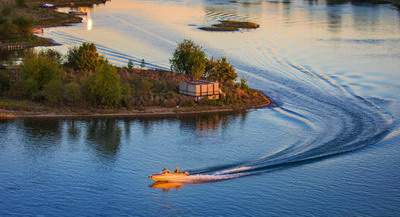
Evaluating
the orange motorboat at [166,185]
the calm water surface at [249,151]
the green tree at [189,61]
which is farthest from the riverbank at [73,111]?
the orange motorboat at [166,185]

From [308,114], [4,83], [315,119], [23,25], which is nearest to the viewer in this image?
[315,119]

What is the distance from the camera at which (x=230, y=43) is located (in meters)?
95.8

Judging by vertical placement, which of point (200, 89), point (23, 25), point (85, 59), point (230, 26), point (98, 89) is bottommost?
point (200, 89)

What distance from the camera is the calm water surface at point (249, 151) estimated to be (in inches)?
1613

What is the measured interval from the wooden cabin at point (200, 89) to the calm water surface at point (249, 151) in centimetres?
311

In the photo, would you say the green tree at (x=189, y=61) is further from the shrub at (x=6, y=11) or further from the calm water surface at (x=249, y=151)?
the shrub at (x=6, y=11)

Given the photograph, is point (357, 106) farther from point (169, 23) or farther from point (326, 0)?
point (326, 0)

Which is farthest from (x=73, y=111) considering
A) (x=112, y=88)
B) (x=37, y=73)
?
(x=37, y=73)

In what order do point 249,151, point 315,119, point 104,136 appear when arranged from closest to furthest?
point 249,151 < point 104,136 < point 315,119

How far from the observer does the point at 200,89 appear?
207ft

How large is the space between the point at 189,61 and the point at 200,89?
7719mm

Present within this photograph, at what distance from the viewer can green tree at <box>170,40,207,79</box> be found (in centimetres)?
6919

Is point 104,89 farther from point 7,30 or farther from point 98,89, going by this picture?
point 7,30

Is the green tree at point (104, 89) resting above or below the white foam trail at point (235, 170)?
above
